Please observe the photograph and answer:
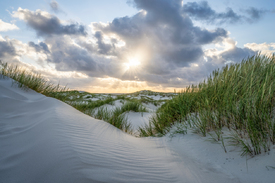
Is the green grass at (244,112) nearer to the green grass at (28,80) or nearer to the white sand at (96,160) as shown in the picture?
the white sand at (96,160)

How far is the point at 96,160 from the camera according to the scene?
54.6 inches

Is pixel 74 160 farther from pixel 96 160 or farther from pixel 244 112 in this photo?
pixel 244 112

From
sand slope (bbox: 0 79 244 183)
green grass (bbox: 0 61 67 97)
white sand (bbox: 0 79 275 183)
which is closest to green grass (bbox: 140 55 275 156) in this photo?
white sand (bbox: 0 79 275 183)

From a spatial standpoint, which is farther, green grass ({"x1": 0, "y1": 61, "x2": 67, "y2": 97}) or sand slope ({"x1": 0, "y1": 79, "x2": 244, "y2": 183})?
green grass ({"x1": 0, "y1": 61, "x2": 67, "y2": 97})

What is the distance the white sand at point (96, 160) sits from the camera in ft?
3.70

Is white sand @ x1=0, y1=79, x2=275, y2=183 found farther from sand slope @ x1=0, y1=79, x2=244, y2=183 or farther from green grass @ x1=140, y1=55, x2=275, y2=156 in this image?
green grass @ x1=140, y1=55, x2=275, y2=156

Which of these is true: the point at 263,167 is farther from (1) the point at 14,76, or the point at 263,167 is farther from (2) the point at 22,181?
(1) the point at 14,76

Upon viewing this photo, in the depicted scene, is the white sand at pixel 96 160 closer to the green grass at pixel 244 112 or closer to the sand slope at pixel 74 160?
the sand slope at pixel 74 160

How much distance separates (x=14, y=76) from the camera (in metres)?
4.28

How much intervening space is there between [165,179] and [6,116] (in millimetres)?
2740

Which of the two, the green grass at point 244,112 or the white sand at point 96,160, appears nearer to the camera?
the white sand at point 96,160

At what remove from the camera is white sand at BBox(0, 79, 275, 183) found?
3.70 ft

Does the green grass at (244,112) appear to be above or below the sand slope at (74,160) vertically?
above

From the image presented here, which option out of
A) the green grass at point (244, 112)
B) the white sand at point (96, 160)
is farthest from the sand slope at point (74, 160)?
the green grass at point (244, 112)
